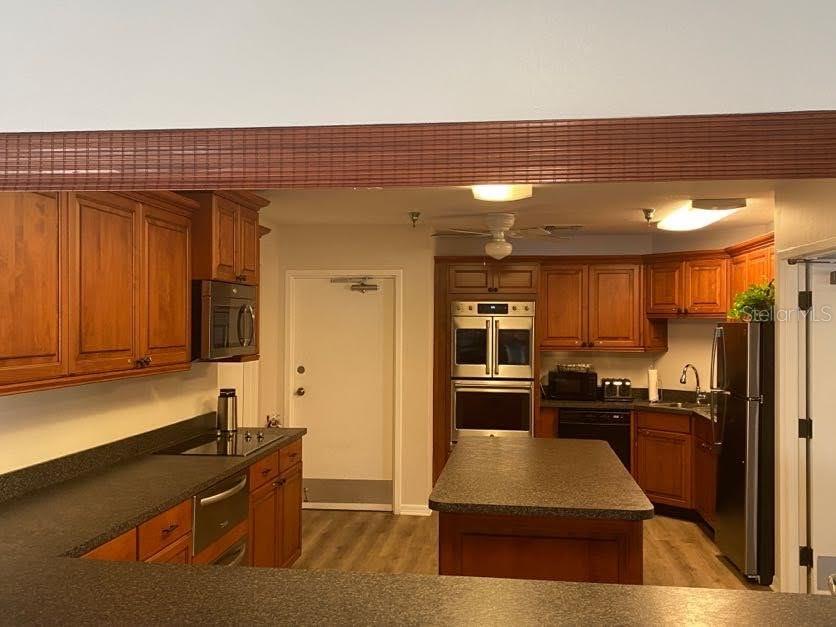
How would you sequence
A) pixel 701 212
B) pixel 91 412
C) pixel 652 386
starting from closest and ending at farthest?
pixel 91 412
pixel 701 212
pixel 652 386

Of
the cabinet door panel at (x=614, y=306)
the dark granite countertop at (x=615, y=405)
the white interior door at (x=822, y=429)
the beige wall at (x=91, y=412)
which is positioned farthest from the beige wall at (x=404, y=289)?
the white interior door at (x=822, y=429)

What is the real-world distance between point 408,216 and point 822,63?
4277 mm

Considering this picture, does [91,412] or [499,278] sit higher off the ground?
[499,278]

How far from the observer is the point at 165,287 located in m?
3.23

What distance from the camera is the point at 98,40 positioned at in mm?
1124

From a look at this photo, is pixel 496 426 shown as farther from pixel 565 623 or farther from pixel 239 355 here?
pixel 565 623

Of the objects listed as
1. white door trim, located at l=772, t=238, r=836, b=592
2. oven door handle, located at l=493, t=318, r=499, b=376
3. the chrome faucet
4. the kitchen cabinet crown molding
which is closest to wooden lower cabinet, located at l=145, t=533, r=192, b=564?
white door trim, located at l=772, t=238, r=836, b=592

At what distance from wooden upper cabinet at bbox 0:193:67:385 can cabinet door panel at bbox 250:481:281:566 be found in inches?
56.2

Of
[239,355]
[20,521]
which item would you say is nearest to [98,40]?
[20,521]

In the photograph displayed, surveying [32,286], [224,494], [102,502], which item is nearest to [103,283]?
[32,286]

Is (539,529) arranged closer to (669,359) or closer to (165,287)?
(165,287)

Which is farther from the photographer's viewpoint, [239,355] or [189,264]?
[239,355]

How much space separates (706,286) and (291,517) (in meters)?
3.67

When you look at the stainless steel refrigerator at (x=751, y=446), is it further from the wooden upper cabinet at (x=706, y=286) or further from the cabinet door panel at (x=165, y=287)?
the cabinet door panel at (x=165, y=287)
